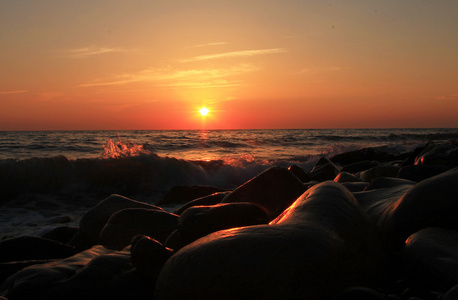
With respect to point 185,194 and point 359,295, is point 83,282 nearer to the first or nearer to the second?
point 359,295

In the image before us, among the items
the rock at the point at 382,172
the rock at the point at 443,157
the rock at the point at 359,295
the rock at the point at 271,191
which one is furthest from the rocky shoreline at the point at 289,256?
the rock at the point at 382,172

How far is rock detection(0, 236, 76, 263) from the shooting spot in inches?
116

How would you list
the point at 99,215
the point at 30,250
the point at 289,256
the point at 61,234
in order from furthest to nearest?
1. the point at 61,234
2. the point at 99,215
3. the point at 30,250
4. the point at 289,256

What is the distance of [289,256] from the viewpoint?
1501mm

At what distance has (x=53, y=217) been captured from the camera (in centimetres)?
586

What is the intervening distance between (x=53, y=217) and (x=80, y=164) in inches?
138

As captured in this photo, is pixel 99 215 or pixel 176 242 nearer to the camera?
pixel 176 242

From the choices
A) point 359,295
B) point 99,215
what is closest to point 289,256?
point 359,295

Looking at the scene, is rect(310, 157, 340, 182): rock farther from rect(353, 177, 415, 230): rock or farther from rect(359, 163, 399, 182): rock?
rect(353, 177, 415, 230): rock

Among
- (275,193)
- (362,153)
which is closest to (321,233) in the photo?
(275,193)

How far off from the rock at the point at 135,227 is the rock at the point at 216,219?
34.0 inches

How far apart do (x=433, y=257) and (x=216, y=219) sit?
1.20m

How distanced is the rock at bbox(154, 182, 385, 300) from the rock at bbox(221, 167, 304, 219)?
1.69 meters

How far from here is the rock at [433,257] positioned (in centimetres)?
160
